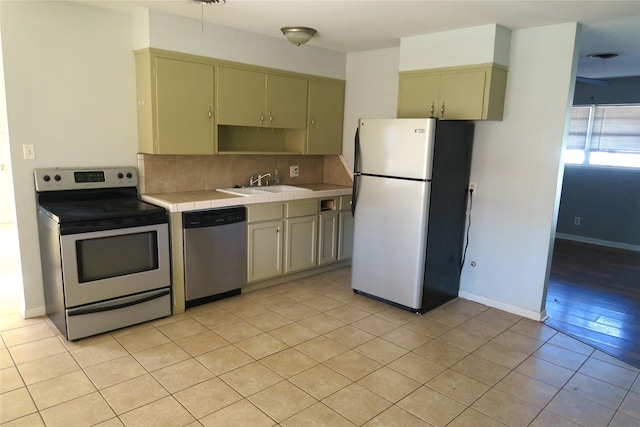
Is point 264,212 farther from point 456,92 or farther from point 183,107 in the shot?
point 456,92

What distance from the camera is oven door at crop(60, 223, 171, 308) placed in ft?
9.61

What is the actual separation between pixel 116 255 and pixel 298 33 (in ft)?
7.56

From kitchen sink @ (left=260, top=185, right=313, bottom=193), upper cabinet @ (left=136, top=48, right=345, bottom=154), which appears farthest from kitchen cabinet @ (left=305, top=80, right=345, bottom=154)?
kitchen sink @ (left=260, top=185, right=313, bottom=193)

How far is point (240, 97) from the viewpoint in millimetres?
4020

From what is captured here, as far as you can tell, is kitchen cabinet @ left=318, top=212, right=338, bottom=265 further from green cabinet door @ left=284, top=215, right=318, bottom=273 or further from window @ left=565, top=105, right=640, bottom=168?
window @ left=565, top=105, right=640, bottom=168

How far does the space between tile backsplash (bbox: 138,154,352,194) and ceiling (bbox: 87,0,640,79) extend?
1.22 m

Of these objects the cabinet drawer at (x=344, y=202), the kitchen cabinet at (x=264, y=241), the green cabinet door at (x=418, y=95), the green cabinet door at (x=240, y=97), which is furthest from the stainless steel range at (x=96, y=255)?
the green cabinet door at (x=418, y=95)

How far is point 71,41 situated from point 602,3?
370 centimetres

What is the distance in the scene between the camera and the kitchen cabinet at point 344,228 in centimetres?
468

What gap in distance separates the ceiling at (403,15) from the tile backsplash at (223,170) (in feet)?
3.99

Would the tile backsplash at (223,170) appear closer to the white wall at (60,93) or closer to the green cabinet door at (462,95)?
the white wall at (60,93)

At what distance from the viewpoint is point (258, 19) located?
3.56m

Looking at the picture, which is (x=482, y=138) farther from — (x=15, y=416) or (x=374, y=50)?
(x=15, y=416)

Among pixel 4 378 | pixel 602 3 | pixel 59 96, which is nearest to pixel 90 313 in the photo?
pixel 4 378
